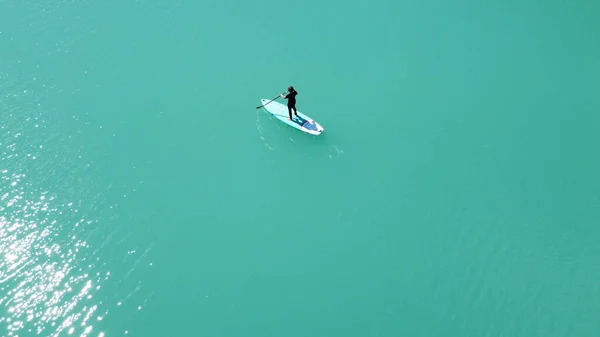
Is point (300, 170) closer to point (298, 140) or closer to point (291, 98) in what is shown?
point (298, 140)

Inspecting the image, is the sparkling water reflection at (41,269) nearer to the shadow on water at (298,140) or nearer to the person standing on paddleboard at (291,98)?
the shadow on water at (298,140)

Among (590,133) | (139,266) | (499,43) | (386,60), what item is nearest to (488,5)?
(499,43)

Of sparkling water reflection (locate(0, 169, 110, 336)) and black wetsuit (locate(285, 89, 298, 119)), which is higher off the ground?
black wetsuit (locate(285, 89, 298, 119))

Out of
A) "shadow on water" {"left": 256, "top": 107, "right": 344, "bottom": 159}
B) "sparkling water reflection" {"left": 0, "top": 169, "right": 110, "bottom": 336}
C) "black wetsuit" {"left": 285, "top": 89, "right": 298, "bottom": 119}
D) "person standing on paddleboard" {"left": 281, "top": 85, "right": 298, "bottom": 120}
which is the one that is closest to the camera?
"sparkling water reflection" {"left": 0, "top": 169, "right": 110, "bottom": 336}

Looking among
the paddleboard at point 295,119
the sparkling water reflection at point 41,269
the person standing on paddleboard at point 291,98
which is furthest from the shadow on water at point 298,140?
the sparkling water reflection at point 41,269

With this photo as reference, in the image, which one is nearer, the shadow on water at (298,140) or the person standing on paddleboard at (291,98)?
the person standing on paddleboard at (291,98)

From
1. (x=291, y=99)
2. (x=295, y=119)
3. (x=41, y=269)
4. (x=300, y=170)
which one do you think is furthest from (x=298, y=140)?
(x=41, y=269)

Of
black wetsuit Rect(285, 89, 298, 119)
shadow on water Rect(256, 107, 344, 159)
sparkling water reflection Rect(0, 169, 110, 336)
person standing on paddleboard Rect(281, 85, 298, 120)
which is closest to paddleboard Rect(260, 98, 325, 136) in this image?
shadow on water Rect(256, 107, 344, 159)

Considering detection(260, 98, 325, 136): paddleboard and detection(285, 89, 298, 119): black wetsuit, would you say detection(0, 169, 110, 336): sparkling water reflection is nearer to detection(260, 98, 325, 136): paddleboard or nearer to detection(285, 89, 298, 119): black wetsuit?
detection(260, 98, 325, 136): paddleboard
